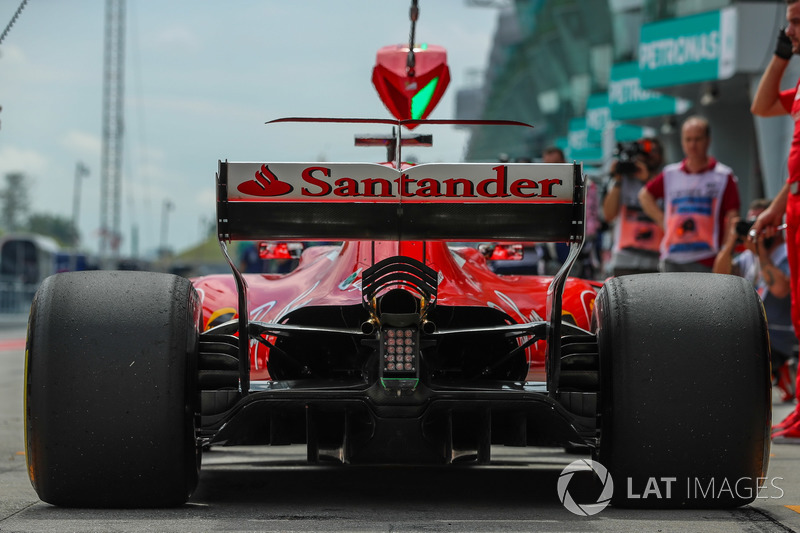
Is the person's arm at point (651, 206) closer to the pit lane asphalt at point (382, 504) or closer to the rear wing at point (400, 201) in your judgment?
the pit lane asphalt at point (382, 504)

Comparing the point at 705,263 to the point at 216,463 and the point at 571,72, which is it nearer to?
the point at 216,463

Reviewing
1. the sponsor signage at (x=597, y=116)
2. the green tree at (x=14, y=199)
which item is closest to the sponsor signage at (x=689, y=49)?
the sponsor signage at (x=597, y=116)

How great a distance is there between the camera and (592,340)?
483cm

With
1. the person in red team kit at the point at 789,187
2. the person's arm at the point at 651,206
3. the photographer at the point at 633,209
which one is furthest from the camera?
the photographer at the point at 633,209

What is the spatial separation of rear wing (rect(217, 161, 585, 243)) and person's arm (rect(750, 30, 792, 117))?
3236mm

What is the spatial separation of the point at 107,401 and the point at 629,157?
664cm

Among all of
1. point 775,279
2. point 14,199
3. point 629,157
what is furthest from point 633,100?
point 14,199

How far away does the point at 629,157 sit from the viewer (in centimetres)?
1033

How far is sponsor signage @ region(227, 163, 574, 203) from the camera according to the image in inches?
176

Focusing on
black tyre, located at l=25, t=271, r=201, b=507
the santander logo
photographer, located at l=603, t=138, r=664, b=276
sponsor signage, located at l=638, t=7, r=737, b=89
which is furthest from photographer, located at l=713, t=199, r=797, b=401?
sponsor signage, located at l=638, t=7, r=737, b=89

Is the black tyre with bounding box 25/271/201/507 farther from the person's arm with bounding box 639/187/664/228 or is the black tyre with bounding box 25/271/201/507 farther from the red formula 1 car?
the person's arm with bounding box 639/187/664/228

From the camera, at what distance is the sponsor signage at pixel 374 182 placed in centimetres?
448

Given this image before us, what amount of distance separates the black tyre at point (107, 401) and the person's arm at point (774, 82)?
4.18 m

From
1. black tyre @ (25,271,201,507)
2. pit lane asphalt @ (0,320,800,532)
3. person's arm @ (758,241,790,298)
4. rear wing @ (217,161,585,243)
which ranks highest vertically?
rear wing @ (217,161,585,243)
